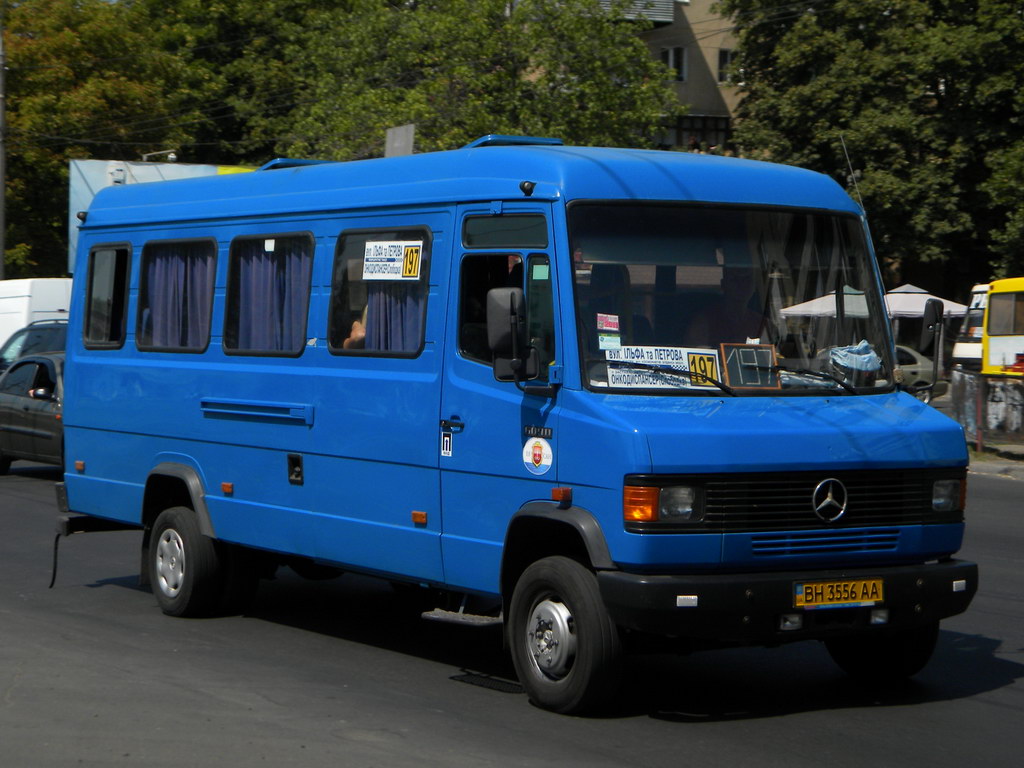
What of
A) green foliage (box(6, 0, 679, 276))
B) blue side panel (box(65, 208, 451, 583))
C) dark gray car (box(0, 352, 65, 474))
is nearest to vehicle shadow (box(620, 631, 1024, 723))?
blue side panel (box(65, 208, 451, 583))

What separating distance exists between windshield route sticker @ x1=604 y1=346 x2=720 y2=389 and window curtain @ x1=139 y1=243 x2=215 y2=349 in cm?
351

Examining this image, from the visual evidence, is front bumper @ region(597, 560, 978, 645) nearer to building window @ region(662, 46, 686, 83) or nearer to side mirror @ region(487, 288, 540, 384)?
side mirror @ region(487, 288, 540, 384)

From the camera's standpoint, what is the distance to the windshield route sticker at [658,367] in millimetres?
6879

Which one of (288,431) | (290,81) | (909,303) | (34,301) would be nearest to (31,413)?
(34,301)

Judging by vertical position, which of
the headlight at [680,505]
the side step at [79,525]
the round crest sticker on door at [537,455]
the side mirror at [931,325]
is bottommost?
the side step at [79,525]

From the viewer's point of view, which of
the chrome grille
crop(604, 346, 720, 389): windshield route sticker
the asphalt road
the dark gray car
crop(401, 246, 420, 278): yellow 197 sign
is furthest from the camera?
the dark gray car

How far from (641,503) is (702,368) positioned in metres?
0.88

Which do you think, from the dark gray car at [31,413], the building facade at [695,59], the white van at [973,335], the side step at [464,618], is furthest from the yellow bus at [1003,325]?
the side step at [464,618]

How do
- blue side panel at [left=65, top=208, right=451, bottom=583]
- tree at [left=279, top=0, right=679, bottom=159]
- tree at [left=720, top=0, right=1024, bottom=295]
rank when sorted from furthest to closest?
tree at [left=720, top=0, right=1024, bottom=295]
tree at [left=279, top=0, right=679, bottom=159]
blue side panel at [left=65, top=208, right=451, bottom=583]

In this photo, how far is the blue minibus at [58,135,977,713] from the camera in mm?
6551

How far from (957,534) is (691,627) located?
1.52m

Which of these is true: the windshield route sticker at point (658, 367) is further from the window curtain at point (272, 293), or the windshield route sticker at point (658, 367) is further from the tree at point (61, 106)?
the tree at point (61, 106)

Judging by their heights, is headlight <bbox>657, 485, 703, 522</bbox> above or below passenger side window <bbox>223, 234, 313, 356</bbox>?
below

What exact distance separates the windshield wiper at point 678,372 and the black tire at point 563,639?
0.92 m
